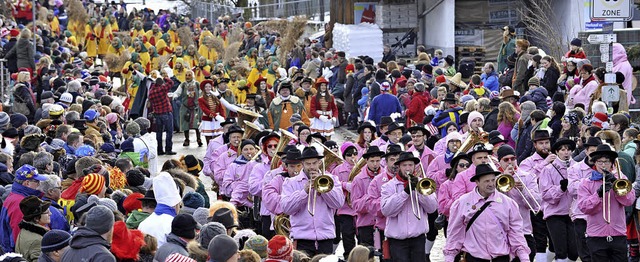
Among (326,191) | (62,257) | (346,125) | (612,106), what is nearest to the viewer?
(62,257)

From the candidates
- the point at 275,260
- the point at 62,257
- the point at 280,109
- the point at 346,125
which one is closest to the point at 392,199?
the point at 275,260

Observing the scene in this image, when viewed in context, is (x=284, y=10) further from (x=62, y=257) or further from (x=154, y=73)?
(x=62, y=257)

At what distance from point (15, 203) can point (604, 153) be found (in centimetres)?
587

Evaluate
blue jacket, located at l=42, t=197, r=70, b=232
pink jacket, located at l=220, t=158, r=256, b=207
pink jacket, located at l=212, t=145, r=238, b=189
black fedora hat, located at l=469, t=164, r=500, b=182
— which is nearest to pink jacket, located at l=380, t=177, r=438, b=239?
black fedora hat, located at l=469, t=164, r=500, b=182

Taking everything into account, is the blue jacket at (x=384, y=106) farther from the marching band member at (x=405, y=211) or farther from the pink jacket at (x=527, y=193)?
the marching band member at (x=405, y=211)

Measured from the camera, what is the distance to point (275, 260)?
9.83 meters

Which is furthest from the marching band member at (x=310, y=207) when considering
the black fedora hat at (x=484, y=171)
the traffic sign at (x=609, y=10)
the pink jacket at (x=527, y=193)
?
the traffic sign at (x=609, y=10)

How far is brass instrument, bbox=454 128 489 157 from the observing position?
50.7 ft

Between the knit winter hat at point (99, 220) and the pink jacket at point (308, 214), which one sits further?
the pink jacket at point (308, 214)

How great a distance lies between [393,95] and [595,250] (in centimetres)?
1028

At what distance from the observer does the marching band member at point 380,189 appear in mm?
13562

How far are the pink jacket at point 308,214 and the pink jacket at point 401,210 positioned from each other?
48 cm

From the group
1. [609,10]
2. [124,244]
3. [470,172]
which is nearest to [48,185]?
[124,244]

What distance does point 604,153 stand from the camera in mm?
13359
